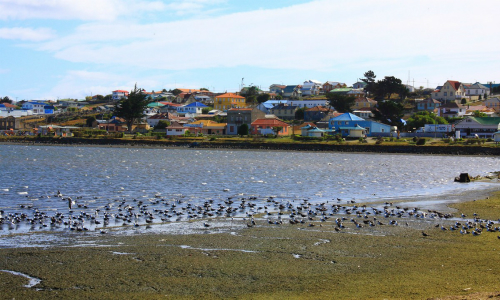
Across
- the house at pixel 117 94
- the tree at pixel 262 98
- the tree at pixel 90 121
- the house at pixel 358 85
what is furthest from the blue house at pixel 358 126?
the house at pixel 117 94

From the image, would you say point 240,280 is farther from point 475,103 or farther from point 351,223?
point 475,103

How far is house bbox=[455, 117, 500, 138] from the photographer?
265 ft

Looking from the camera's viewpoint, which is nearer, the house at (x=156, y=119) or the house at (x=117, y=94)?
the house at (x=156, y=119)

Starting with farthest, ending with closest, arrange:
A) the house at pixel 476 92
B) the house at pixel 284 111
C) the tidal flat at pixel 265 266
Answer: the house at pixel 476 92 < the house at pixel 284 111 < the tidal flat at pixel 265 266

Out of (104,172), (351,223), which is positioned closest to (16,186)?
(104,172)

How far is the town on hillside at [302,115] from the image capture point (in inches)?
3457

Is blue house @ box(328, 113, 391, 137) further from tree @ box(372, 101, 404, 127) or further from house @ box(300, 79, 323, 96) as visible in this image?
house @ box(300, 79, 323, 96)

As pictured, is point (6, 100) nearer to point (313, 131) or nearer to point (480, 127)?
point (313, 131)

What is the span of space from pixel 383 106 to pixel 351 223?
7289 centimetres

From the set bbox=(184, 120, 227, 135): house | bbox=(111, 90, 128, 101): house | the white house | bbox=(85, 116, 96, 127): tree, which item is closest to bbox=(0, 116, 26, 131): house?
bbox=(85, 116, 96, 127): tree

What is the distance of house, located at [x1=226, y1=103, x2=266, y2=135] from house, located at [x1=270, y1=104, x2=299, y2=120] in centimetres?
1707

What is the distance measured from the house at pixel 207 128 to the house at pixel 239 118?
4.52ft

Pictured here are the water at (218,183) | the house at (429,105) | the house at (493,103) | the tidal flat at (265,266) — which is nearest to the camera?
Answer: the tidal flat at (265,266)

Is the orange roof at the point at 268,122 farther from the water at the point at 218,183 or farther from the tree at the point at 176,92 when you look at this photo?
the tree at the point at 176,92
